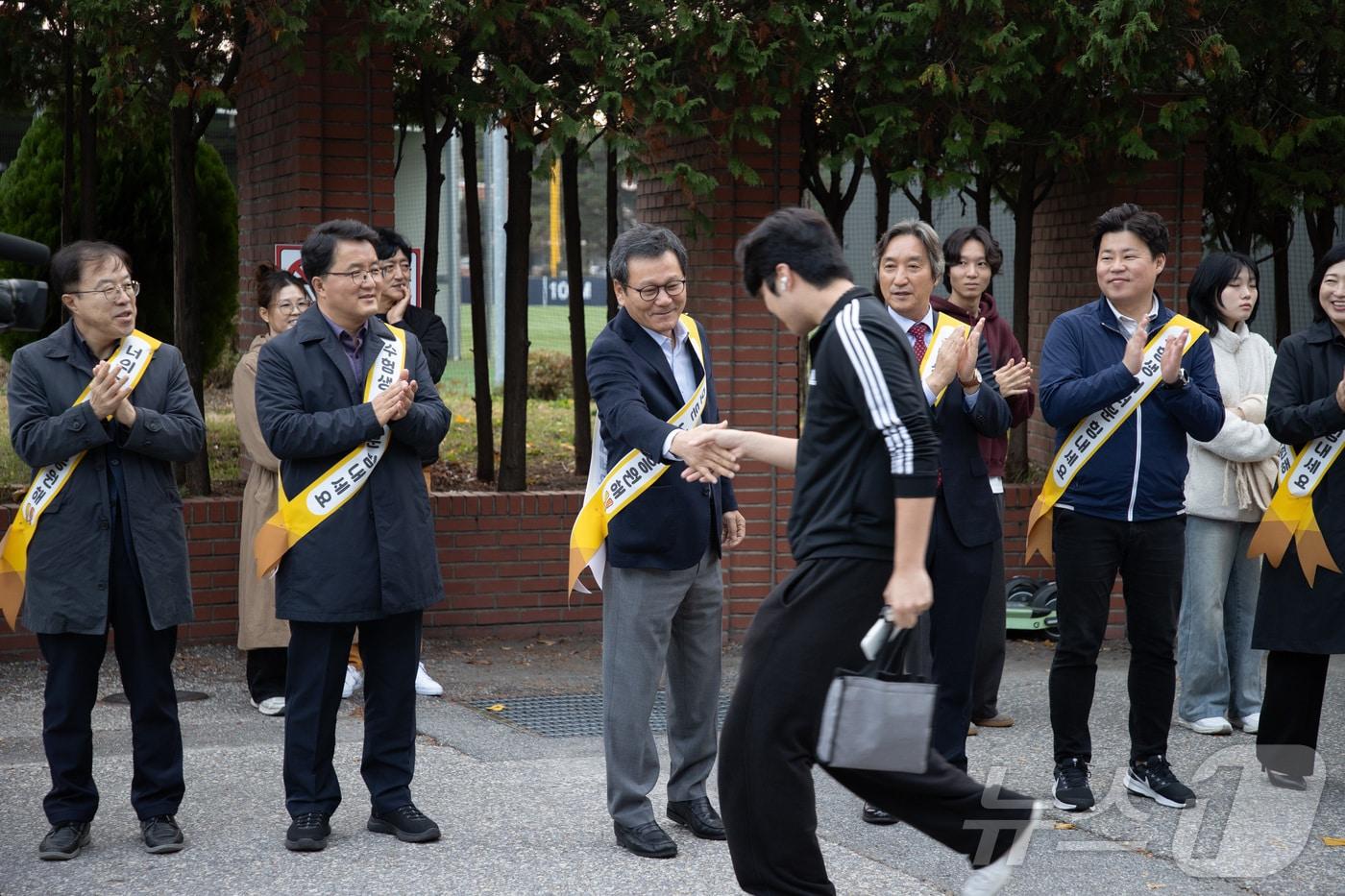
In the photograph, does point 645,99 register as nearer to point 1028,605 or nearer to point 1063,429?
point 1063,429

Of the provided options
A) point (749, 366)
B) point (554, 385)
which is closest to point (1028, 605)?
point (749, 366)

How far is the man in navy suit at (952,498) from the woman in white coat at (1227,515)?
5.43ft

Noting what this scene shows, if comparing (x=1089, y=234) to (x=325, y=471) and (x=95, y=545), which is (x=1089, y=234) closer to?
(x=325, y=471)

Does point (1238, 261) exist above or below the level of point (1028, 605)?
above

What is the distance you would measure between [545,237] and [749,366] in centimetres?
5977

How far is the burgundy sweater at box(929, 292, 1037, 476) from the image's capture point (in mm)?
6074

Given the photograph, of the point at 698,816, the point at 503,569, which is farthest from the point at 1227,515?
the point at 503,569

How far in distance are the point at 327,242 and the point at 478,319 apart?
4.33m

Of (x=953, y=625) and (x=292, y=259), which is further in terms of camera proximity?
(x=292, y=259)

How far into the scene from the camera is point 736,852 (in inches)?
163

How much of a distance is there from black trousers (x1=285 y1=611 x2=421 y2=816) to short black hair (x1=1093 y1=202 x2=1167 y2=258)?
2.81 metres

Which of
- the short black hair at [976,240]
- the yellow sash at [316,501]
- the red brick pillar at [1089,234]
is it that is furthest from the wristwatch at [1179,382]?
the red brick pillar at [1089,234]

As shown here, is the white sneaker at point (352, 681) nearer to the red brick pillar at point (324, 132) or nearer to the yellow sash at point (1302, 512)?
the red brick pillar at point (324, 132)

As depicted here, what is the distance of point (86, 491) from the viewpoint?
5.05m
